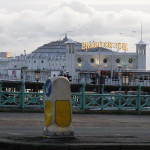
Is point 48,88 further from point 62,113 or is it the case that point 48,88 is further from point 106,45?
point 106,45

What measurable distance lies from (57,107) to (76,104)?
13224 mm

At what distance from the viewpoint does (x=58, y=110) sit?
34.9ft

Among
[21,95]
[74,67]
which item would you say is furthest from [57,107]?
[74,67]

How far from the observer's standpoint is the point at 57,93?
10672 millimetres

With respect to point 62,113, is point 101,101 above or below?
below

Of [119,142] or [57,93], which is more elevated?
[57,93]

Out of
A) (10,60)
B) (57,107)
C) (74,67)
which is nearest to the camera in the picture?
(57,107)

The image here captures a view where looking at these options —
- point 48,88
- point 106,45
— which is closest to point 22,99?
point 48,88

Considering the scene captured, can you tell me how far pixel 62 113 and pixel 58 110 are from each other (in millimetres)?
102

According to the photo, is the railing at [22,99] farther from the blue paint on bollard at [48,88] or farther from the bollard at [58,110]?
→ the bollard at [58,110]

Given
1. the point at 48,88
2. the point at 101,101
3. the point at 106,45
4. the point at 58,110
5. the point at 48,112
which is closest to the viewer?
the point at 58,110

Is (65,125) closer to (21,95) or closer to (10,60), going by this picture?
(21,95)

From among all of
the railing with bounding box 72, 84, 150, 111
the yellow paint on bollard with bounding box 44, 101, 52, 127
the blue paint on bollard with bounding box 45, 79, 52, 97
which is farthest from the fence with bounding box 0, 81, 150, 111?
the yellow paint on bollard with bounding box 44, 101, 52, 127

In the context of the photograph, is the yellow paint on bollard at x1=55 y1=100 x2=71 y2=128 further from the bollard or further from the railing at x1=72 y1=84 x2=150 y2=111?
the railing at x1=72 y1=84 x2=150 y2=111
